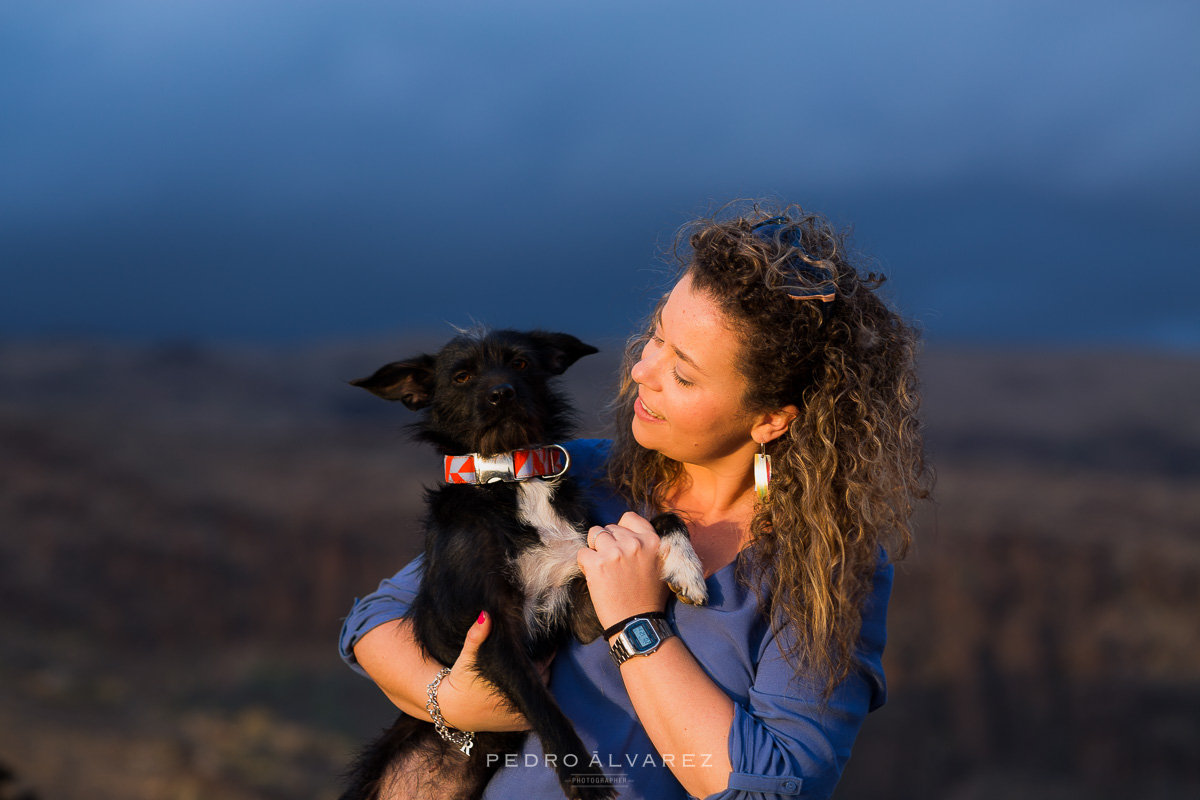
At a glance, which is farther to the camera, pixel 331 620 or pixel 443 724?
pixel 331 620

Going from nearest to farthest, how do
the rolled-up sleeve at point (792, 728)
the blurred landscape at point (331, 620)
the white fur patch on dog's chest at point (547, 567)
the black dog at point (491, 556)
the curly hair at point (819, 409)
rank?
the rolled-up sleeve at point (792, 728)
the curly hair at point (819, 409)
the black dog at point (491, 556)
the white fur patch on dog's chest at point (547, 567)
the blurred landscape at point (331, 620)

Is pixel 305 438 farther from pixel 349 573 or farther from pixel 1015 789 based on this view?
pixel 1015 789

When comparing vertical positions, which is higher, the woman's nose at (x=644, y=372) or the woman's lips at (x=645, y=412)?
the woman's nose at (x=644, y=372)

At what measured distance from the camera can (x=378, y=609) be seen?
277 centimetres

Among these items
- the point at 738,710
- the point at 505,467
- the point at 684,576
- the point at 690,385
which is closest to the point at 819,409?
the point at 690,385

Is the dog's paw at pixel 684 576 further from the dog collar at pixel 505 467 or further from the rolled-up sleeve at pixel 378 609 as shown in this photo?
the rolled-up sleeve at pixel 378 609

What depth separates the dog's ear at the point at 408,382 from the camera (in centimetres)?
299

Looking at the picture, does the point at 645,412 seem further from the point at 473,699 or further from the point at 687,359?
the point at 473,699

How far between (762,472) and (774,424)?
0.13m

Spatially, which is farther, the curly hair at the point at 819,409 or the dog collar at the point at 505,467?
the dog collar at the point at 505,467

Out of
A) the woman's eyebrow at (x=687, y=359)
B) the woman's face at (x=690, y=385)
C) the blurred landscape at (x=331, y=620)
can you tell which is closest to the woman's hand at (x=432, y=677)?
the woman's face at (x=690, y=385)

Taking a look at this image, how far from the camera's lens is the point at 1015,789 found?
36.5ft

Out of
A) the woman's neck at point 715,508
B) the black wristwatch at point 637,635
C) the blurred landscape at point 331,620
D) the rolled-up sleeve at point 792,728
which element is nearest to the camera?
the rolled-up sleeve at point 792,728

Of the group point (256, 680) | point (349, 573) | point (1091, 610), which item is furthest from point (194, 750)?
point (1091, 610)
